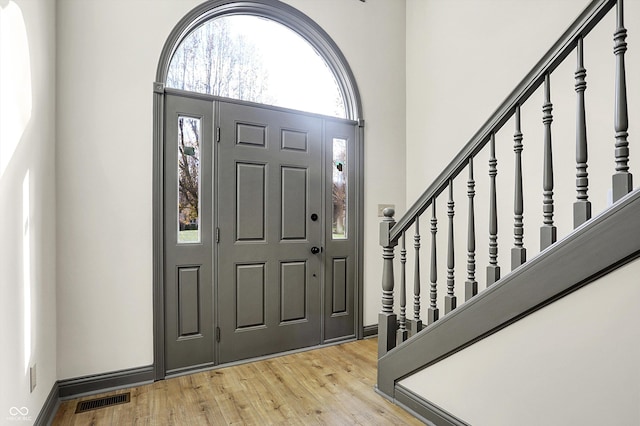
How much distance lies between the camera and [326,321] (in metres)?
3.46

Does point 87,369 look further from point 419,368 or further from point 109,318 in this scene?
point 419,368

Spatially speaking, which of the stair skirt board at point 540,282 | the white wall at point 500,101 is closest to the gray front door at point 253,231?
the white wall at point 500,101

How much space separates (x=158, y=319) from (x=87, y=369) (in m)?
0.53

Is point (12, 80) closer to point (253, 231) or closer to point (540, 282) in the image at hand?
point (253, 231)

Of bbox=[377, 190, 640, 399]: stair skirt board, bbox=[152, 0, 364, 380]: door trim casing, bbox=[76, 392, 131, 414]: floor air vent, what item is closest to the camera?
bbox=[377, 190, 640, 399]: stair skirt board

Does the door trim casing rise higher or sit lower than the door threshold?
higher

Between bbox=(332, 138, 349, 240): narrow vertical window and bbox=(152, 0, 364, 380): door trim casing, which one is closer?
bbox=(152, 0, 364, 380): door trim casing

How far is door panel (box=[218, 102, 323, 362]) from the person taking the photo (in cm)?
297

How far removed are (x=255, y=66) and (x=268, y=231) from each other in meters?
1.48

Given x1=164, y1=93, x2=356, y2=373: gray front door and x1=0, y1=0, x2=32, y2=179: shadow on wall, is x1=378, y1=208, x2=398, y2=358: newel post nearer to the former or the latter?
x1=164, y1=93, x2=356, y2=373: gray front door

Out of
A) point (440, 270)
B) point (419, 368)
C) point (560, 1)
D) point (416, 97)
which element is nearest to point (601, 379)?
point (419, 368)

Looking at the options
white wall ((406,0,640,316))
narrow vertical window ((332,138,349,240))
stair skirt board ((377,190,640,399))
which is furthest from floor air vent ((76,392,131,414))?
white wall ((406,0,640,316))

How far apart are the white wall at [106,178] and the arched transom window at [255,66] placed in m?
0.25

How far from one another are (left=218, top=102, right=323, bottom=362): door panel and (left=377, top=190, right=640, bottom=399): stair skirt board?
128 centimetres
